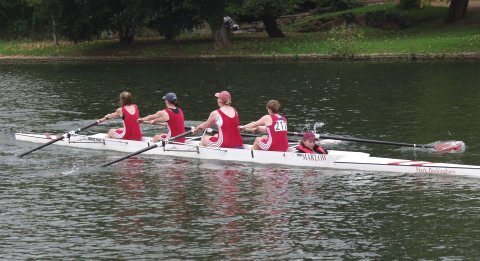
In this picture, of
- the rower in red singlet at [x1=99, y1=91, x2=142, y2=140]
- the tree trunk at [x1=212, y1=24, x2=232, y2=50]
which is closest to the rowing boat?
the rower in red singlet at [x1=99, y1=91, x2=142, y2=140]

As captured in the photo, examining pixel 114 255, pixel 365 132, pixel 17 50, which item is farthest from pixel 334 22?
pixel 114 255

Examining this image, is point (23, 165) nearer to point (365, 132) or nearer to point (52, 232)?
point (52, 232)

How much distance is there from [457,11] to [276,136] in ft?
151

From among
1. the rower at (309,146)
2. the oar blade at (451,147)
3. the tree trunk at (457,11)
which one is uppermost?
the tree trunk at (457,11)

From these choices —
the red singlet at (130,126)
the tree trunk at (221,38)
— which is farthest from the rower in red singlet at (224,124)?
the tree trunk at (221,38)

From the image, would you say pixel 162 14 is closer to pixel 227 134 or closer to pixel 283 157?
pixel 227 134

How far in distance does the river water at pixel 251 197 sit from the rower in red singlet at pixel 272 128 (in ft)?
2.51

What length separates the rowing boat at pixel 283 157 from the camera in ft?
84.5

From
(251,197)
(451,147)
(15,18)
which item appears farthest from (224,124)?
(15,18)

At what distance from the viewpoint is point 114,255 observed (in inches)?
754

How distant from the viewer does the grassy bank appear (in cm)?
6272

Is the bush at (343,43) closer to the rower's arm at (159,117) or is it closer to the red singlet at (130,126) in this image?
the red singlet at (130,126)

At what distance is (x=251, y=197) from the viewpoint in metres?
24.1

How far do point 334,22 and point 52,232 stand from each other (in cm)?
5899
